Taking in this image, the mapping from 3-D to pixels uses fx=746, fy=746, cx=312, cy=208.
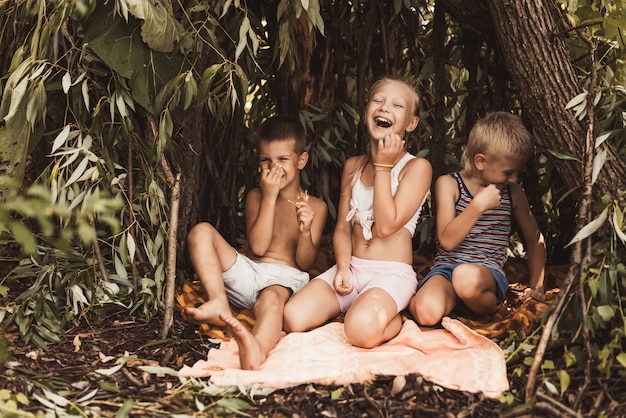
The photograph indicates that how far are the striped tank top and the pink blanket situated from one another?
1.31 ft

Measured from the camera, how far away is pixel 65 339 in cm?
253

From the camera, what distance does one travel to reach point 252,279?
288cm

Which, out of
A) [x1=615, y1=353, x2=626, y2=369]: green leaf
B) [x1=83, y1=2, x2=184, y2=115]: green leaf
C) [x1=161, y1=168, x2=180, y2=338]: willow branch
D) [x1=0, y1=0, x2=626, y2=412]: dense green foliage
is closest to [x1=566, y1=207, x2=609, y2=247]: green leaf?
[x1=0, y1=0, x2=626, y2=412]: dense green foliage

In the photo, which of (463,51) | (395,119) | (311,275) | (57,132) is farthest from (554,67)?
(57,132)

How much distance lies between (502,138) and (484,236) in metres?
0.40

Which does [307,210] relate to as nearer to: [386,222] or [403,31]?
[386,222]

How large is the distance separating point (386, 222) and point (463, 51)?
1096 mm

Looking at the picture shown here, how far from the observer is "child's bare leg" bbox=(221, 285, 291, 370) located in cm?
231

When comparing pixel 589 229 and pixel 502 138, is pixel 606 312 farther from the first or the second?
pixel 502 138

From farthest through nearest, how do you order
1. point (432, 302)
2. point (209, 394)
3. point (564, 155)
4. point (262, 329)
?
point (432, 302)
point (262, 329)
point (564, 155)
point (209, 394)

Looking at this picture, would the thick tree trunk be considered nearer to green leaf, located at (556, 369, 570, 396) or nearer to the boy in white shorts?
green leaf, located at (556, 369, 570, 396)

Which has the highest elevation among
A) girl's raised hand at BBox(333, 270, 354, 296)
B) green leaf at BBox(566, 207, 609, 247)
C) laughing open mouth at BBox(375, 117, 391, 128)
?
laughing open mouth at BBox(375, 117, 391, 128)

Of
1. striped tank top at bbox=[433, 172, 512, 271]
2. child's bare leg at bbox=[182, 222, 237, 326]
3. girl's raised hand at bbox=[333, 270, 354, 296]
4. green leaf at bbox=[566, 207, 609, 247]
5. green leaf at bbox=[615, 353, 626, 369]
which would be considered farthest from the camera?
striped tank top at bbox=[433, 172, 512, 271]

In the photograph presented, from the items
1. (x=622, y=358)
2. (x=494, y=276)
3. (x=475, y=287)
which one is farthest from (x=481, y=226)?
(x=622, y=358)
